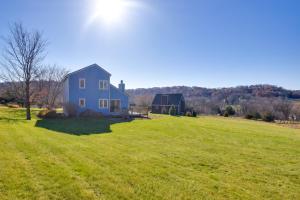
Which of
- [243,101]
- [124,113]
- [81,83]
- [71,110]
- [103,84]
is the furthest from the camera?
[243,101]

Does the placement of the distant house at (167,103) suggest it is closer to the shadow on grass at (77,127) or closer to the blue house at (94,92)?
the blue house at (94,92)

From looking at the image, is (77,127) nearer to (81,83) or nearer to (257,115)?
(81,83)

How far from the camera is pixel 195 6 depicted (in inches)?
639

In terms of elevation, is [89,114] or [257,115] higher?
[89,114]

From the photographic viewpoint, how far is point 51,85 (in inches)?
1889

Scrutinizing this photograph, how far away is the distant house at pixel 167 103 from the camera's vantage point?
47812 millimetres

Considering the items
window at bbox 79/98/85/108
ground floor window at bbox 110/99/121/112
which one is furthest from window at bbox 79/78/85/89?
ground floor window at bbox 110/99/121/112

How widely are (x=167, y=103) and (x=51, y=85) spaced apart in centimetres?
2455

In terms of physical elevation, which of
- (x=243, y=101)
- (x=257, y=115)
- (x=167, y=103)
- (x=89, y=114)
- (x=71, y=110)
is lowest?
(x=257, y=115)

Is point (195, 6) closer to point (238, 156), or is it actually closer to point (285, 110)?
point (238, 156)

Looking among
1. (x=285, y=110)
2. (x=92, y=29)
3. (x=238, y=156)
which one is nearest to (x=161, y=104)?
(x=285, y=110)

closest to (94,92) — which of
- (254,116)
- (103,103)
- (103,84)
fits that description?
(103,84)

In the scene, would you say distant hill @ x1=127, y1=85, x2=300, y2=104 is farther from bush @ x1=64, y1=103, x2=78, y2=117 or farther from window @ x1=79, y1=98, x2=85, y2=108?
bush @ x1=64, y1=103, x2=78, y2=117

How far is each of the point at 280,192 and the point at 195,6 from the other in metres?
13.7
